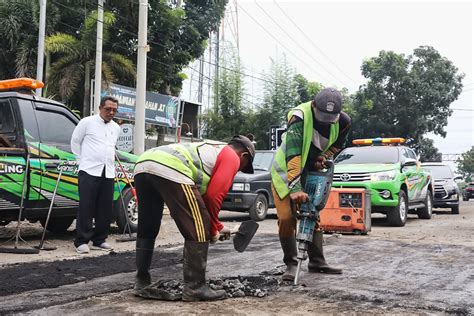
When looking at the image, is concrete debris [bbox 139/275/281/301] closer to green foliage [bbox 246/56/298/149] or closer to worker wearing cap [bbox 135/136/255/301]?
worker wearing cap [bbox 135/136/255/301]

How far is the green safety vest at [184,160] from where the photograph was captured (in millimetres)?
4124

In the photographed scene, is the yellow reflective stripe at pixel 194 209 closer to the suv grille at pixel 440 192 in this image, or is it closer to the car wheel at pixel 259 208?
the car wheel at pixel 259 208

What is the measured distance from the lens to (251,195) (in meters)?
12.0

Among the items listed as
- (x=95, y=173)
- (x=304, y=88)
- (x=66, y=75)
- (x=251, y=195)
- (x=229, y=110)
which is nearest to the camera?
(x=95, y=173)

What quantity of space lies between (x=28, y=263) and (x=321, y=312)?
3.42m

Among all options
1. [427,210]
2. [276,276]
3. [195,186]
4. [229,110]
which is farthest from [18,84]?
[229,110]

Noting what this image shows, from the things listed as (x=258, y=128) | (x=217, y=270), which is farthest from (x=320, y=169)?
(x=258, y=128)

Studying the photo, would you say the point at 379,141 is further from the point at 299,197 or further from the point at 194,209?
the point at 194,209

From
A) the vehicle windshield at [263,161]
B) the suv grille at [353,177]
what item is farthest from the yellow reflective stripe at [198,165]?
the vehicle windshield at [263,161]

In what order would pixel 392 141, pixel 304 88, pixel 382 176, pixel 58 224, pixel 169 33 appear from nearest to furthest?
pixel 58 224
pixel 382 176
pixel 392 141
pixel 169 33
pixel 304 88

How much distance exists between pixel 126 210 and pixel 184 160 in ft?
13.8

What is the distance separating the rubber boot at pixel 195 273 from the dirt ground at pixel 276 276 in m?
0.09

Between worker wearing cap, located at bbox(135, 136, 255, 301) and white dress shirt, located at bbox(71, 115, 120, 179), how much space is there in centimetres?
266

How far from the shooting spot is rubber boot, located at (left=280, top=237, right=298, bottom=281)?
491cm
